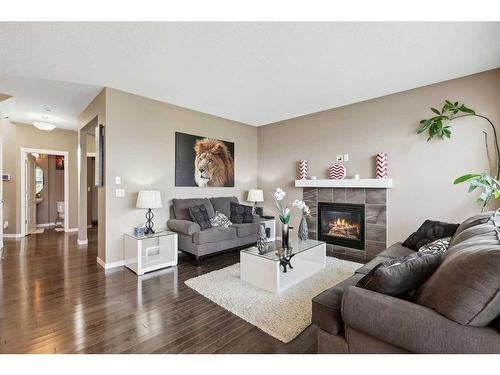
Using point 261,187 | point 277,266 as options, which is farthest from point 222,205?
point 277,266

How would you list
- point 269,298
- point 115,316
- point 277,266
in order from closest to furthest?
point 115,316
point 269,298
point 277,266

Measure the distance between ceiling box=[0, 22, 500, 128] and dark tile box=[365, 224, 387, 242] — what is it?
85.6 inches

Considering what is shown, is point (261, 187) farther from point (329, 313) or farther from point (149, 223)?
point (329, 313)

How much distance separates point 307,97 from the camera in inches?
159

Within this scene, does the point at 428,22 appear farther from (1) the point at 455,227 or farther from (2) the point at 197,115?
(2) the point at 197,115

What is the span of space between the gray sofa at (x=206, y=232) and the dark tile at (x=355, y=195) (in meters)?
1.73

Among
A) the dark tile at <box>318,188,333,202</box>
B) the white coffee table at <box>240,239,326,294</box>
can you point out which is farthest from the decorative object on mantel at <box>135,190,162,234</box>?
the dark tile at <box>318,188,333,202</box>

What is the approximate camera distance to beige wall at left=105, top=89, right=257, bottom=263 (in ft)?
11.9

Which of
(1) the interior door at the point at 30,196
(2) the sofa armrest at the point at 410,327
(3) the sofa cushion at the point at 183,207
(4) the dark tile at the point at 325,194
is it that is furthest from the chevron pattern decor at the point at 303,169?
(1) the interior door at the point at 30,196

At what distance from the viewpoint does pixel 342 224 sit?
449 cm

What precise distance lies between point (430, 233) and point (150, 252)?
391cm

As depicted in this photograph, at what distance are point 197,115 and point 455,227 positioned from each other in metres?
4.39

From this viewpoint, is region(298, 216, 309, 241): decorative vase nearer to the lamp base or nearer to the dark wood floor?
the dark wood floor
